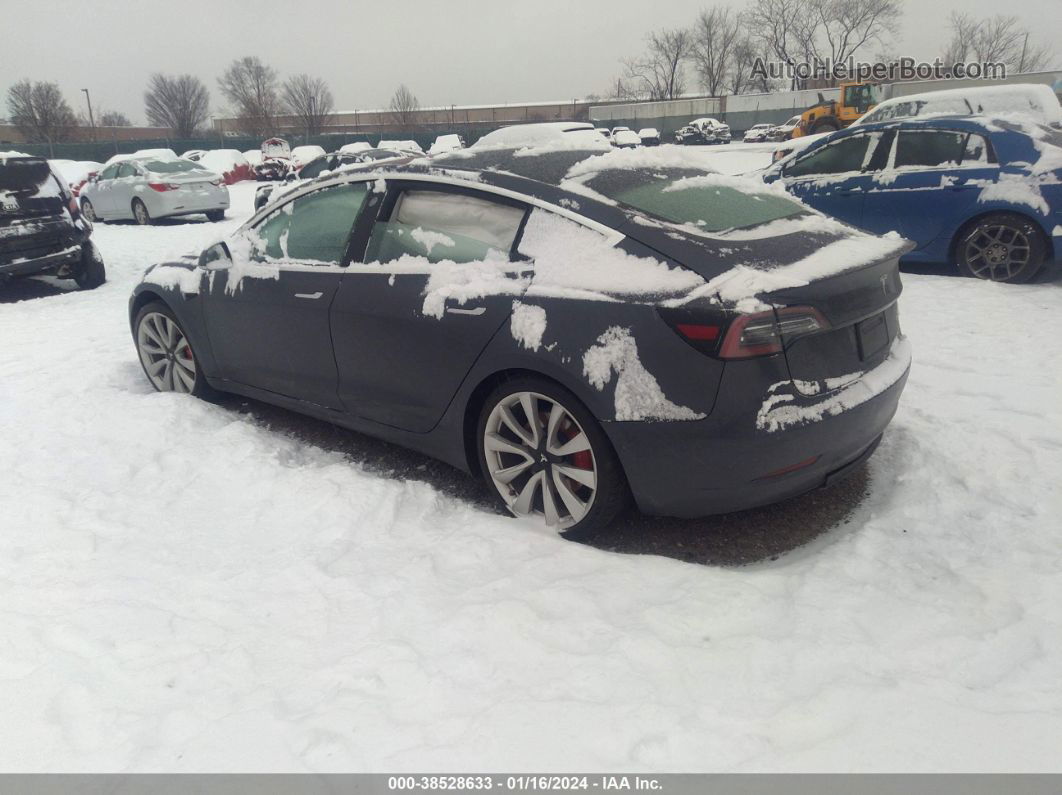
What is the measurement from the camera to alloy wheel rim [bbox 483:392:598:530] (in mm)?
2998

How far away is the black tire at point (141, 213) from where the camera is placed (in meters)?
15.5

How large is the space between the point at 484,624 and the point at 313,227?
2490mm

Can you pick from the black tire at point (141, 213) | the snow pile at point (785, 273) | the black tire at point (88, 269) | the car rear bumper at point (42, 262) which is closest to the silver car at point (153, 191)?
the black tire at point (141, 213)

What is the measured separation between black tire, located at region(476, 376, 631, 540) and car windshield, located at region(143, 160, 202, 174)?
15.3 metres

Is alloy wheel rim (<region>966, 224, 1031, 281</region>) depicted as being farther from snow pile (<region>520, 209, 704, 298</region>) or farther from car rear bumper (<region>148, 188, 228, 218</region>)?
car rear bumper (<region>148, 188, 228, 218</region>)

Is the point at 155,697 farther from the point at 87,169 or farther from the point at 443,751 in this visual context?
the point at 87,169

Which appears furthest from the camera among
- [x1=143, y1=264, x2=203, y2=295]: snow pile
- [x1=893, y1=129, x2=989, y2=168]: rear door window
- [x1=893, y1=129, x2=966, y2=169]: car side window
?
[x1=893, y1=129, x2=966, y2=169]: car side window

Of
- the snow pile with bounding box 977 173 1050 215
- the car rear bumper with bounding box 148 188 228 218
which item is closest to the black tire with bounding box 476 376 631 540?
the snow pile with bounding box 977 173 1050 215

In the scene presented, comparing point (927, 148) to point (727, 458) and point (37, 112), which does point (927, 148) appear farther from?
point (37, 112)

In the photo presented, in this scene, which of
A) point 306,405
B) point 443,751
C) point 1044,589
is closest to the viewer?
point 443,751

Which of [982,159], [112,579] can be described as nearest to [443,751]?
[112,579]

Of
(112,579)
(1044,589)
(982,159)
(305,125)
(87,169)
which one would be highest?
(305,125)

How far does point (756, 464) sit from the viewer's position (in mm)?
2695

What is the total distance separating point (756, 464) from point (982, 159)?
5.86 m
